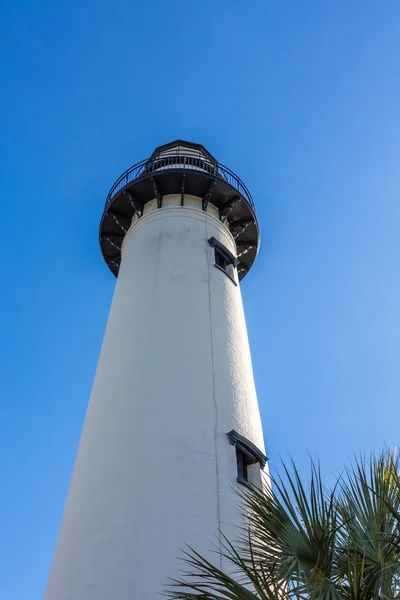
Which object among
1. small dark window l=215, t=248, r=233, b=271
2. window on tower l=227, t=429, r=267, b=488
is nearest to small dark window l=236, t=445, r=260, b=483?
window on tower l=227, t=429, r=267, b=488

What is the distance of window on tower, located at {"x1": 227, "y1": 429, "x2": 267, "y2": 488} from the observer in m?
12.1

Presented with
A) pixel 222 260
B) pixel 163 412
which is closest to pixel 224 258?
pixel 222 260

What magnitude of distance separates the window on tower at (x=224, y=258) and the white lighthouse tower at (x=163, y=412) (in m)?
0.06

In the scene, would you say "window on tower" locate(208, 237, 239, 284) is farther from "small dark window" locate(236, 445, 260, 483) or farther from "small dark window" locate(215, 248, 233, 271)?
"small dark window" locate(236, 445, 260, 483)

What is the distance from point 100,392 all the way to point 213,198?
26.3 feet

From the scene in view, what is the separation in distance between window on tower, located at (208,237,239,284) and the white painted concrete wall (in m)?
0.26

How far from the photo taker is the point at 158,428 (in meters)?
11.8

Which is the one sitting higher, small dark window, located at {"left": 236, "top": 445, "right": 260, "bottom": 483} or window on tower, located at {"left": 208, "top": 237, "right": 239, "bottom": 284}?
window on tower, located at {"left": 208, "top": 237, "right": 239, "bottom": 284}

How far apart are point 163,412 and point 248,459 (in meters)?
2.09

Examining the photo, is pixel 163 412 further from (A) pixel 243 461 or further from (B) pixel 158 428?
(A) pixel 243 461

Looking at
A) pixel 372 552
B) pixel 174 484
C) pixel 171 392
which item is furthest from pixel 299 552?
pixel 171 392

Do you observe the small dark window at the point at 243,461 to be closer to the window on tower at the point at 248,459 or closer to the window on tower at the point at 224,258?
the window on tower at the point at 248,459

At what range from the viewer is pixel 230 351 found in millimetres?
14203

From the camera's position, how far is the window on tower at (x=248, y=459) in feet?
39.7
